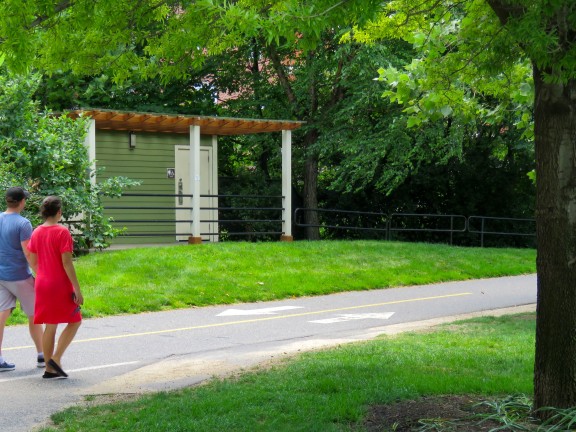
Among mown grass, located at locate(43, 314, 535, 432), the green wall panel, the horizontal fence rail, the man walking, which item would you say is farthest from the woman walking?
the green wall panel

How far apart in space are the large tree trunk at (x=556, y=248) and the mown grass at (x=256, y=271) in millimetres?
8618

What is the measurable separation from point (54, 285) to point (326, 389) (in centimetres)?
290

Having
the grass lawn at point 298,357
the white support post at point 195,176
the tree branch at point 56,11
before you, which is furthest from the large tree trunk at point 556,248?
the white support post at point 195,176

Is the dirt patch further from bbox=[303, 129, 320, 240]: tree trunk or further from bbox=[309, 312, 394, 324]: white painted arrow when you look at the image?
bbox=[303, 129, 320, 240]: tree trunk

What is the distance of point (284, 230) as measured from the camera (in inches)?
961

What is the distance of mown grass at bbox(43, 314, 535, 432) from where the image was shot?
662 cm

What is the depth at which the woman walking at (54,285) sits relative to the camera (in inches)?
345

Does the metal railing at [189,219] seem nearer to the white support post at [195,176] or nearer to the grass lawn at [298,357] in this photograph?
the white support post at [195,176]

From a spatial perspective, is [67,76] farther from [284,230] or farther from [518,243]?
[518,243]

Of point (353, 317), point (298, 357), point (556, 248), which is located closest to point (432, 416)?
point (556, 248)

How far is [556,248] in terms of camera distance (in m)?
6.66

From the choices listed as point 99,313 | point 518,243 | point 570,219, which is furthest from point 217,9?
point 518,243

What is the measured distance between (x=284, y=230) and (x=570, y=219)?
17887 mm

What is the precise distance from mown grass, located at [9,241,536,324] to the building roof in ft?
9.99
